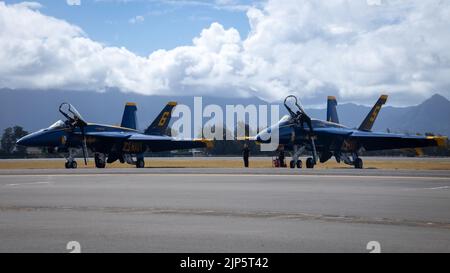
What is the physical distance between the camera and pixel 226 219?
1263 centimetres

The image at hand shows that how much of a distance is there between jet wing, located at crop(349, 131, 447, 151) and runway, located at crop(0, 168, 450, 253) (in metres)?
27.1

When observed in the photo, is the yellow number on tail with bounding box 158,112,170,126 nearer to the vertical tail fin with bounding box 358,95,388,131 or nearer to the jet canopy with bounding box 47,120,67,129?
the jet canopy with bounding box 47,120,67,129

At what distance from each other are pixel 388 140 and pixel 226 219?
Result: 1454 inches

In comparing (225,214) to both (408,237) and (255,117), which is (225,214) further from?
(255,117)

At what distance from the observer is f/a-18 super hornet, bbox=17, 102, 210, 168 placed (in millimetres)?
45750

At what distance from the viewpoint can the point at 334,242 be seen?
9555 mm

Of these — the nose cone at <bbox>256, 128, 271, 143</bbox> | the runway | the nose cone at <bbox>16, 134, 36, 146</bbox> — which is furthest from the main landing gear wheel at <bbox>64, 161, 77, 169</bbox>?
the runway

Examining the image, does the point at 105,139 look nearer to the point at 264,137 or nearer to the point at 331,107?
the point at 264,137

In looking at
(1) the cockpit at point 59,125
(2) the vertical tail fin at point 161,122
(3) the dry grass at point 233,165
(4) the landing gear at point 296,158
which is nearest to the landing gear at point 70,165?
(1) the cockpit at point 59,125

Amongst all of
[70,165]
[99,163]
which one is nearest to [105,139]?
[99,163]

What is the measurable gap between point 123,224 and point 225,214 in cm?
254

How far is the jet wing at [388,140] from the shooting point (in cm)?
4666

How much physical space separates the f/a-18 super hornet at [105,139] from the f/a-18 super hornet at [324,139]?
9919 millimetres
